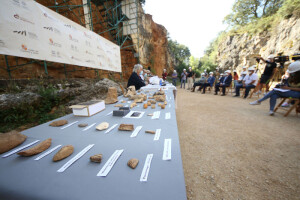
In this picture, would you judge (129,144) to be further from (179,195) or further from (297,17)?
(297,17)

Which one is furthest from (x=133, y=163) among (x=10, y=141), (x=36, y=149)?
(x=10, y=141)

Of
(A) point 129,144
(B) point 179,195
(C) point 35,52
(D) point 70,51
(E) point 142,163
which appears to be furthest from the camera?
(D) point 70,51

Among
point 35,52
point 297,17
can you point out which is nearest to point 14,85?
point 35,52

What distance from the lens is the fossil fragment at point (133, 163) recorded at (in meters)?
0.53

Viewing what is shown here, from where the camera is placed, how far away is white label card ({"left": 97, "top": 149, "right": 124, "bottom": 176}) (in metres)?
0.50

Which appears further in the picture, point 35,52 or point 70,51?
point 70,51

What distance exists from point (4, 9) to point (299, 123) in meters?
5.92

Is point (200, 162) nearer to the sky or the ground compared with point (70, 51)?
nearer to the ground

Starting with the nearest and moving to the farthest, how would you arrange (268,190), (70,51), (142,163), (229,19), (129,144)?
1. (142,163)
2. (129,144)
3. (268,190)
4. (70,51)
5. (229,19)

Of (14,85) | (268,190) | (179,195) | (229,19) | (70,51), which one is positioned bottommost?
(268,190)

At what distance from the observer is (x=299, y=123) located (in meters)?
2.24

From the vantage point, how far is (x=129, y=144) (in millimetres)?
715

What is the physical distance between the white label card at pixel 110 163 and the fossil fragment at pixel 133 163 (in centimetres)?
8

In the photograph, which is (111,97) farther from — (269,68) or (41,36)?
(269,68)
